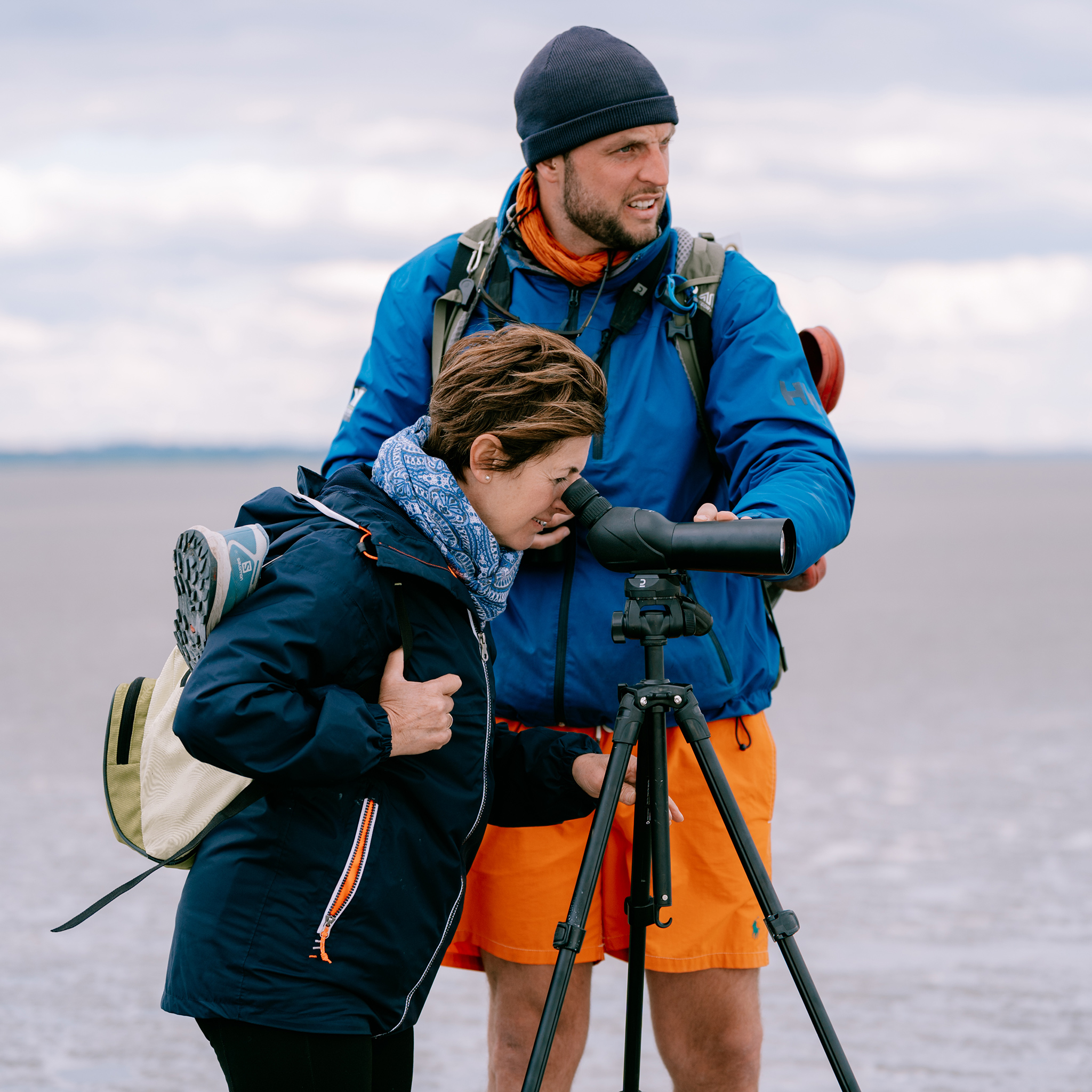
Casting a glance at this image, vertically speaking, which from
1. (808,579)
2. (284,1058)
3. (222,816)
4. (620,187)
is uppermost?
(620,187)

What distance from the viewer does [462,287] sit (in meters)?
3.09

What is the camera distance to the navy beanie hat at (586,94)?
2.98 metres

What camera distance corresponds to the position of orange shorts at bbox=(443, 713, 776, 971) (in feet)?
9.97

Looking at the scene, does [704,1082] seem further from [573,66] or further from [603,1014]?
[573,66]

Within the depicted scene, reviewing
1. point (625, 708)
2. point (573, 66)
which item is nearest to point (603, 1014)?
point (625, 708)

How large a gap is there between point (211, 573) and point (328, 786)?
41cm

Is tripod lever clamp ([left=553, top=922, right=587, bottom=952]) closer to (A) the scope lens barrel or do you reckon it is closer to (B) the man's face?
(A) the scope lens barrel

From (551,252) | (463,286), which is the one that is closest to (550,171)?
(551,252)

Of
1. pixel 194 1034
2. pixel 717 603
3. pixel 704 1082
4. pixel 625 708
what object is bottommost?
pixel 194 1034

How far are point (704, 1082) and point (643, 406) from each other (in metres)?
1.46

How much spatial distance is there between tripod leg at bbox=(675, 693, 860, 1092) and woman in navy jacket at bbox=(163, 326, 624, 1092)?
0.37 m

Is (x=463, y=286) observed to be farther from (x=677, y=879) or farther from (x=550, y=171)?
(x=677, y=879)

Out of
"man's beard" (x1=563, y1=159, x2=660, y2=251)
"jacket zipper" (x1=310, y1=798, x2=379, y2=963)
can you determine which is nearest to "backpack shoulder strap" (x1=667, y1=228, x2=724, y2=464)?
"man's beard" (x1=563, y1=159, x2=660, y2=251)

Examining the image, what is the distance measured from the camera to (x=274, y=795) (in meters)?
2.35
